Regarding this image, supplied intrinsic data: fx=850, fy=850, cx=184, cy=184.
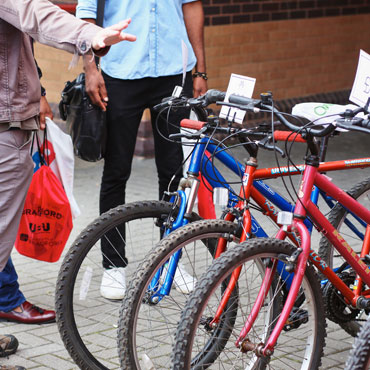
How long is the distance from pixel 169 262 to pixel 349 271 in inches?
37.4

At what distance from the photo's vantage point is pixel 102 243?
4137 mm

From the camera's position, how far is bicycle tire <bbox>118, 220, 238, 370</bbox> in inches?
136

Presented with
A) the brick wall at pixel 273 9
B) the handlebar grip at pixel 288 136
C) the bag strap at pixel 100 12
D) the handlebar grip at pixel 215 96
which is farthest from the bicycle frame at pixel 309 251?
the brick wall at pixel 273 9

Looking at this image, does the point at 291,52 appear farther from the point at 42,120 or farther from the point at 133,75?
the point at 42,120

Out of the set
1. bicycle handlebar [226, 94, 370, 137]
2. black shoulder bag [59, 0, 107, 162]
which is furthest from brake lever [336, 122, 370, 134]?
black shoulder bag [59, 0, 107, 162]

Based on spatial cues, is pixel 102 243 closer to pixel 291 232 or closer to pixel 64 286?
pixel 64 286

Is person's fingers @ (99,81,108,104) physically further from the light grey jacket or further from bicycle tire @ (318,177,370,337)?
bicycle tire @ (318,177,370,337)

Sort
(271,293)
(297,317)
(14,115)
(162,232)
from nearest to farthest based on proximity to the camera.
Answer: (271,293) < (297,317) < (14,115) < (162,232)

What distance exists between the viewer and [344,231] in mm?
4387

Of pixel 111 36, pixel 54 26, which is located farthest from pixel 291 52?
pixel 111 36

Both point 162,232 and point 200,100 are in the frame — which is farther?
point 162,232

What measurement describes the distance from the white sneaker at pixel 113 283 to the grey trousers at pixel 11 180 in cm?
81

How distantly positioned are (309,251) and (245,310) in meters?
0.42

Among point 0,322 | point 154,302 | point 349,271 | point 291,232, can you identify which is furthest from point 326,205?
point 0,322
